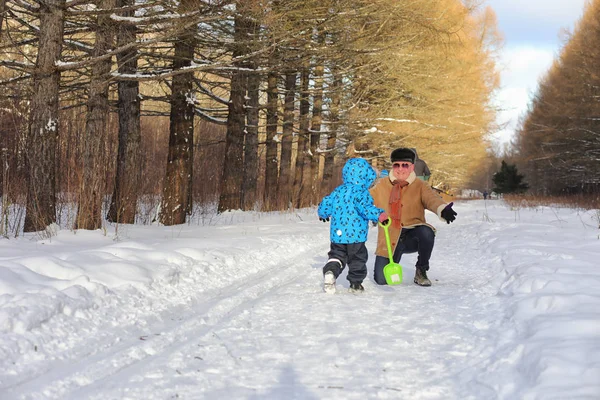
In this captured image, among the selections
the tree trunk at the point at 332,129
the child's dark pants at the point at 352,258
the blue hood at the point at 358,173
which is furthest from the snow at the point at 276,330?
the tree trunk at the point at 332,129

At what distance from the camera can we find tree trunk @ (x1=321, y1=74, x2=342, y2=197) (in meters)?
14.9

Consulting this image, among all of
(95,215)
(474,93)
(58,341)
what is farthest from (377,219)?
(474,93)

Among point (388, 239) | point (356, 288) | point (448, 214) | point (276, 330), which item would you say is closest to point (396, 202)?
point (388, 239)

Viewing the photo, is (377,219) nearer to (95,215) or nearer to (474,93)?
(95,215)

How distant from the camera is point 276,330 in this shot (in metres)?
3.60

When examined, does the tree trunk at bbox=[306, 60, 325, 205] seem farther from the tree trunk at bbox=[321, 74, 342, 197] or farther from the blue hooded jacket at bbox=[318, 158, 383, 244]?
the blue hooded jacket at bbox=[318, 158, 383, 244]

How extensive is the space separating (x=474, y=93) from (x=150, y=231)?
17.3 metres

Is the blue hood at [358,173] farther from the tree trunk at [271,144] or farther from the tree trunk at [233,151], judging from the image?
the tree trunk at [271,144]

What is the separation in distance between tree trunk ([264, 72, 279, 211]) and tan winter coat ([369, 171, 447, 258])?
27.8ft

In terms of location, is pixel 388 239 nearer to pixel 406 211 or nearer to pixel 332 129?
pixel 406 211

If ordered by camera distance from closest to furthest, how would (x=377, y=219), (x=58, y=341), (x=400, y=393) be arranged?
1. (x=400, y=393)
2. (x=58, y=341)
3. (x=377, y=219)

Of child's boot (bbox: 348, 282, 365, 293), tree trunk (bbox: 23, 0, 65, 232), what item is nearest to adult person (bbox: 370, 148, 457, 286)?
child's boot (bbox: 348, 282, 365, 293)

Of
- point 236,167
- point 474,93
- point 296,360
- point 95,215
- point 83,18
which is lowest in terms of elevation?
point 296,360

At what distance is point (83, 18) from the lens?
8750 mm
